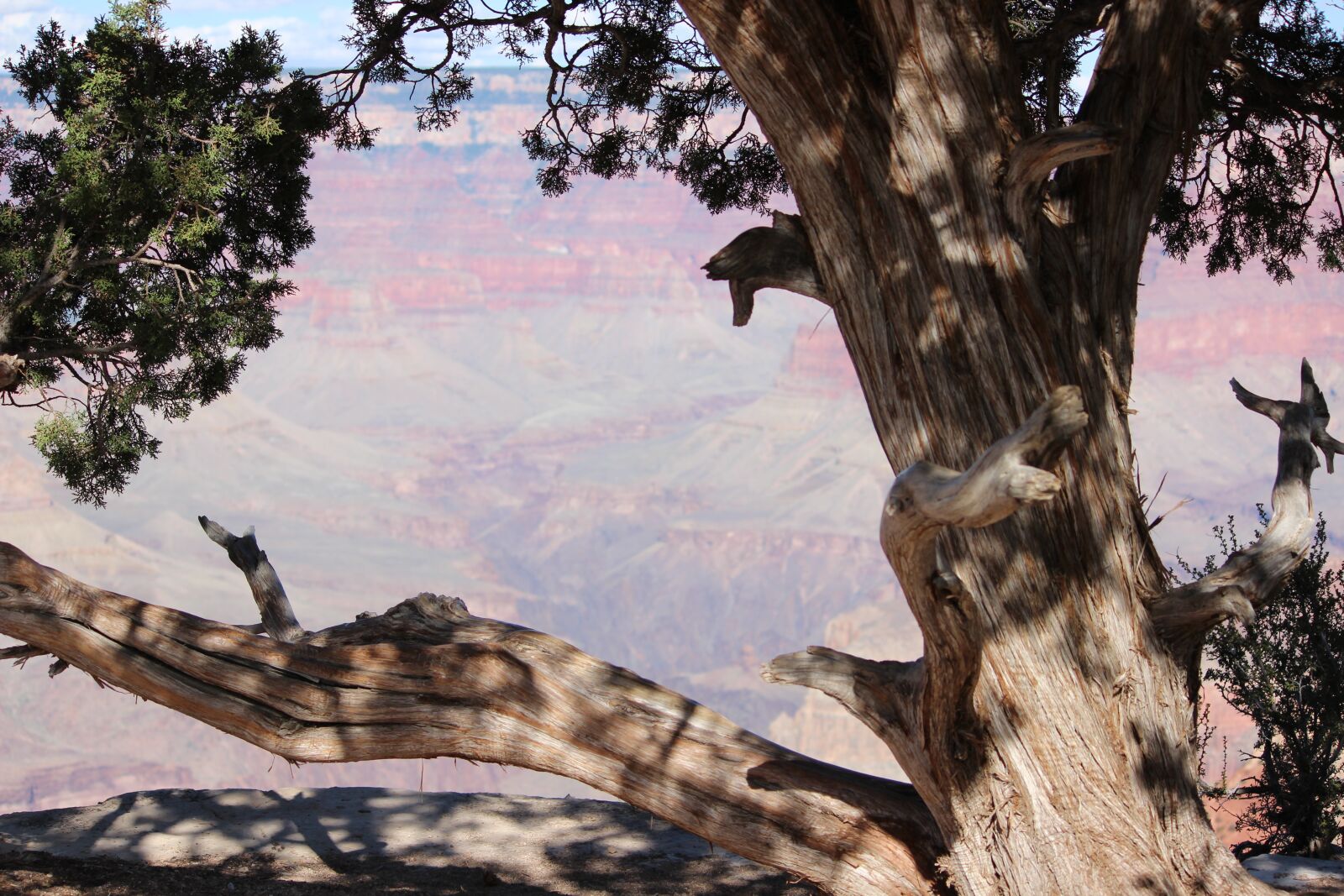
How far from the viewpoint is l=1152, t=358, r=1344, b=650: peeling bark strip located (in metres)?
3.19

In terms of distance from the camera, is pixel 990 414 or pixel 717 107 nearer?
pixel 990 414

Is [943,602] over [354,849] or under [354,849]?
under

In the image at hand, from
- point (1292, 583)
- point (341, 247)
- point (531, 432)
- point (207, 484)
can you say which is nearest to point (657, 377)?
point (531, 432)

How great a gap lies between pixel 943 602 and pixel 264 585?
2.26 meters

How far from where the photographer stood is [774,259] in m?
3.40

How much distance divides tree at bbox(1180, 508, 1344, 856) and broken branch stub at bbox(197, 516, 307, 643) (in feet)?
15.7

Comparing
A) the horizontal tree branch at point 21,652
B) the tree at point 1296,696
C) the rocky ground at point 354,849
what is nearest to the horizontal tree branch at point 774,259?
the horizontal tree branch at point 21,652

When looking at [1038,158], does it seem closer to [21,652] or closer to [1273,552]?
[1273,552]

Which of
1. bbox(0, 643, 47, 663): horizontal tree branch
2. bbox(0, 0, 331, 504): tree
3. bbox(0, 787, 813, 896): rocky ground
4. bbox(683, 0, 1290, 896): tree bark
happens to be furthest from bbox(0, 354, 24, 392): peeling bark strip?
bbox(683, 0, 1290, 896): tree bark

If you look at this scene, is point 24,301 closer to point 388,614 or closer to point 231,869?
point 388,614

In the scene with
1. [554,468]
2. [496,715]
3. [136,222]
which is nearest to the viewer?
[496,715]

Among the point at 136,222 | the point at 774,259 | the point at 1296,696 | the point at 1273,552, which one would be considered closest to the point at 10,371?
the point at 136,222

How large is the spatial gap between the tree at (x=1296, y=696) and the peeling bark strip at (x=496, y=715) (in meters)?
4.12

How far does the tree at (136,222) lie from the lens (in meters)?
4.89
